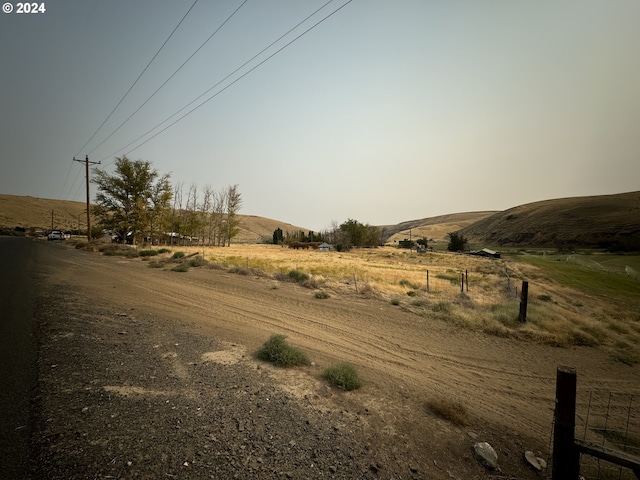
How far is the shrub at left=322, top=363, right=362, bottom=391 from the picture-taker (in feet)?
18.4

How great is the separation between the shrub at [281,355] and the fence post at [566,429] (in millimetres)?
4676

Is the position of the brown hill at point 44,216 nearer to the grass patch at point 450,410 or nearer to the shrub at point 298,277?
the shrub at point 298,277

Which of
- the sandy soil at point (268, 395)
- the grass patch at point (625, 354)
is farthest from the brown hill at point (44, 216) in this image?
the grass patch at point (625, 354)

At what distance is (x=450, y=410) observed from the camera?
4949 millimetres

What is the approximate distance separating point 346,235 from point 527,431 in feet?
283

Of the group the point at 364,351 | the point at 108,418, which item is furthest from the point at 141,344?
the point at 364,351

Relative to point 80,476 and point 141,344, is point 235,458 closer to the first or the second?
point 80,476

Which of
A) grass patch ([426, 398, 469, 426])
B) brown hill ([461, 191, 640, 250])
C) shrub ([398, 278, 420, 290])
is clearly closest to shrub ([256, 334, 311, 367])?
grass patch ([426, 398, 469, 426])

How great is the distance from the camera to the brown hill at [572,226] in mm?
79762

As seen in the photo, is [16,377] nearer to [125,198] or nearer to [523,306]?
[523,306]

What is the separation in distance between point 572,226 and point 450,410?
13518cm

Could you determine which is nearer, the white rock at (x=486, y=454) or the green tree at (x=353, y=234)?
the white rock at (x=486, y=454)

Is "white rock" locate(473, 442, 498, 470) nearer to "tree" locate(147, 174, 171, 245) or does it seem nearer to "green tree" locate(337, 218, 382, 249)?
"tree" locate(147, 174, 171, 245)

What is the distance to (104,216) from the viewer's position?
4503cm
